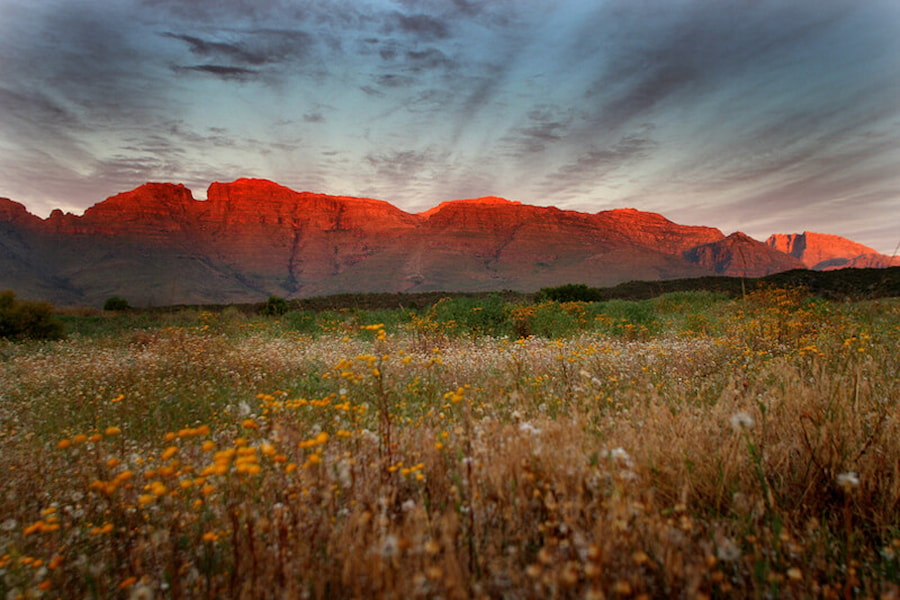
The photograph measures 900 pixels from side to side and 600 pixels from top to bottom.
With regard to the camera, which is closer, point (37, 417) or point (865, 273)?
point (37, 417)

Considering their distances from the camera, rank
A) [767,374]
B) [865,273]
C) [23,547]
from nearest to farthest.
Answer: [23,547] < [767,374] < [865,273]

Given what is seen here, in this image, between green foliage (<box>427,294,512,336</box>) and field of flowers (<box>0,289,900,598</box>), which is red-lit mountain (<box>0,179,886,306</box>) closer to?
green foliage (<box>427,294,512,336</box>)

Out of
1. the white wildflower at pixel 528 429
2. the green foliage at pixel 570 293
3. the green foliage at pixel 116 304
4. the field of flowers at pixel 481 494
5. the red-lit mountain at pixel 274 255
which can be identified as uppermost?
the red-lit mountain at pixel 274 255

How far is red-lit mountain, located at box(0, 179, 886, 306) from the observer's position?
456 ft

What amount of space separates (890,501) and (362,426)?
3881 mm

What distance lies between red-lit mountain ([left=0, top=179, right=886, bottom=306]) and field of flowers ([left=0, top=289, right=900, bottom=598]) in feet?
431

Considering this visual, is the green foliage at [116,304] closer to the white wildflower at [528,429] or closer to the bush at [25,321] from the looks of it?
the bush at [25,321]

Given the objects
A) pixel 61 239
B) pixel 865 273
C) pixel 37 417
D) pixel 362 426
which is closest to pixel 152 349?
pixel 37 417

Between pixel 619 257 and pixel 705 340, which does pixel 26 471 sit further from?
pixel 619 257

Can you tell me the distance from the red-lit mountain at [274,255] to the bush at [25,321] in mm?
123436

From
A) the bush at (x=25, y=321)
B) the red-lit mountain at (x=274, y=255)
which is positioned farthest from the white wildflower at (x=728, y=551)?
the red-lit mountain at (x=274, y=255)

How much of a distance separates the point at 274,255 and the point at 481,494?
202172 mm

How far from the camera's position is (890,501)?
8.48ft

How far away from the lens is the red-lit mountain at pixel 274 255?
13912 cm
